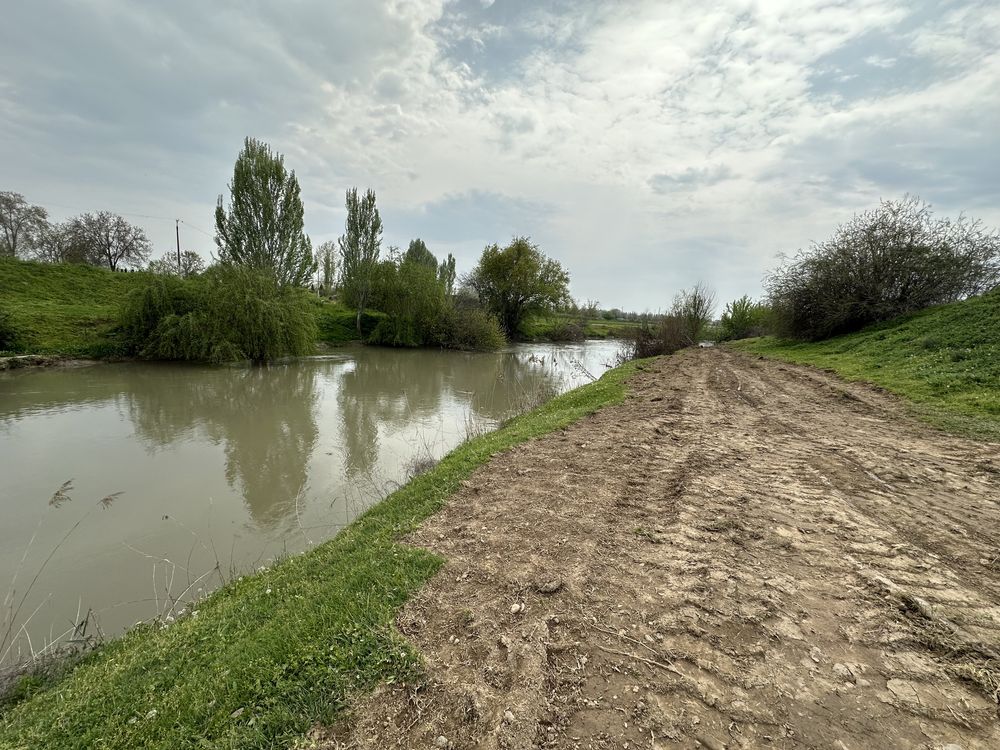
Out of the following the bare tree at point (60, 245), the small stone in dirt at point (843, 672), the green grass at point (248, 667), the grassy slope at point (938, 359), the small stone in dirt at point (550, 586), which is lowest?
the green grass at point (248, 667)

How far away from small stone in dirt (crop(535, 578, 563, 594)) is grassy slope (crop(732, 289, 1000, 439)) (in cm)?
757

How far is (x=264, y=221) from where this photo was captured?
28969 mm

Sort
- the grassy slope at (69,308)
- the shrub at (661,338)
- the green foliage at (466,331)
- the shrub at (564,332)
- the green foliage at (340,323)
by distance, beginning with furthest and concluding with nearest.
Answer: the shrub at (564,332), the green foliage at (340,323), the green foliage at (466,331), the shrub at (661,338), the grassy slope at (69,308)

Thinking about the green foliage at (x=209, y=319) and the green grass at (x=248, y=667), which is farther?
the green foliage at (x=209, y=319)

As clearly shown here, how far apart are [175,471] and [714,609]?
370 inches

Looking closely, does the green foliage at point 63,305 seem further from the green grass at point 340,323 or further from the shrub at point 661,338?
the shrub at point 661,338

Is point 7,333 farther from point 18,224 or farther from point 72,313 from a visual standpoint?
point 18,224

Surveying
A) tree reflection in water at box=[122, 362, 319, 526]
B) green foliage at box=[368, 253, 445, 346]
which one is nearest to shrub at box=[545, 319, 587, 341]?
green foliage at box=[368, 253, 445, 346]

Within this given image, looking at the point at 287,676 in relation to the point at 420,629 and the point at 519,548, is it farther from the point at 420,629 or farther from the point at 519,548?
the point at 519,548

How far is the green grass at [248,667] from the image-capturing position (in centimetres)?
236

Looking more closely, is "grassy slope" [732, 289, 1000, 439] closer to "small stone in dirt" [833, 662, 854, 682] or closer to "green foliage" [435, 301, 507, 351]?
"small stone in dirt" [833, 662, 854, 682]

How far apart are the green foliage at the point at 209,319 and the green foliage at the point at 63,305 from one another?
122 cm

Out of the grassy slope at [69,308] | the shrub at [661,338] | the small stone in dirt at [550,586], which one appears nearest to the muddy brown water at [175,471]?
the grassy slope at [69,308]

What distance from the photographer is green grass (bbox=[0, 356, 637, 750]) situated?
7.74 feet
